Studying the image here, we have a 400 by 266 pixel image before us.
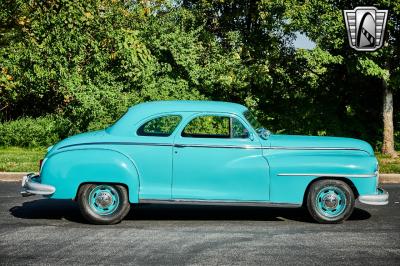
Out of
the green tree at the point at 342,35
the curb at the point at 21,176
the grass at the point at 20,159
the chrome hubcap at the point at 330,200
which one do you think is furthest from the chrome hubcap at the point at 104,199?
the green tree at the point at 342,35

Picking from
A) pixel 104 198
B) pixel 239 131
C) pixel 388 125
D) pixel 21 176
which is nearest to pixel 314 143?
pixel 239 131

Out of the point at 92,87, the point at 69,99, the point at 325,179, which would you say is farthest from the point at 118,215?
the point at 69,99

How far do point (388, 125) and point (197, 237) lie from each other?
40.5ft

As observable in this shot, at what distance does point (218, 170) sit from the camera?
328 inches

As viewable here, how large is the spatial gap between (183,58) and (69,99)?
13.2 feet

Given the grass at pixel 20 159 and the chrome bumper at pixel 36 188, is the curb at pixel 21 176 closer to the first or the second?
the grass at pixel 20 159

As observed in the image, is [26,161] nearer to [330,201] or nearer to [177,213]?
[177,213]

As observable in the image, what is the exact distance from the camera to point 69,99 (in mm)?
19547

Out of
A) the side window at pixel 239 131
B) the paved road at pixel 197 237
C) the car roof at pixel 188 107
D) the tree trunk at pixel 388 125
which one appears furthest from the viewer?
the tree trunk at pixel 388 125

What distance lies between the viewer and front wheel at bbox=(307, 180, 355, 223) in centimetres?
845

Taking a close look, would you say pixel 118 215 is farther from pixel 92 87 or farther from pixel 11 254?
pixel 92 87

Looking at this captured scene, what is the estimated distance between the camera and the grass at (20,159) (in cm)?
1379

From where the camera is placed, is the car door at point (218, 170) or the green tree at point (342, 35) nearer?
the car door at point (218, 170)

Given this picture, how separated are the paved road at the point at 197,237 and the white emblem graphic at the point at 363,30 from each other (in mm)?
8037
